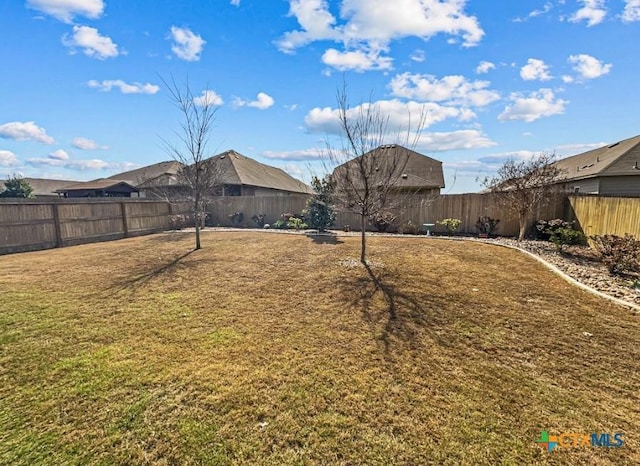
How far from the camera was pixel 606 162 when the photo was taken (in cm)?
1558

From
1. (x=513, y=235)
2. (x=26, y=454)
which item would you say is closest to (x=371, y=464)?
(x=26, y=454)

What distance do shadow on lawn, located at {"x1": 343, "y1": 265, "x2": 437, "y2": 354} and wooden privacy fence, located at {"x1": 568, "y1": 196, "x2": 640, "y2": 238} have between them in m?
6.54

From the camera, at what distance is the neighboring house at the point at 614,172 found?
1442 cm

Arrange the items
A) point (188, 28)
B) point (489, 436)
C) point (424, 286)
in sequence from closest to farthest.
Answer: point (489, 436)
point (424, 286)
point (188, 28)

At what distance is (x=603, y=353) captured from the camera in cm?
349

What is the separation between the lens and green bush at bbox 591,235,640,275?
20.7 ft

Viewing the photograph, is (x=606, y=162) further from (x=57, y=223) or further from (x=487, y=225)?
(x=57, y=223)

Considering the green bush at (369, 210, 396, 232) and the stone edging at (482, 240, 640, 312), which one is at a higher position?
the green bush at (369, 210, 396, 232)

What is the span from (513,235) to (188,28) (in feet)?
46.2

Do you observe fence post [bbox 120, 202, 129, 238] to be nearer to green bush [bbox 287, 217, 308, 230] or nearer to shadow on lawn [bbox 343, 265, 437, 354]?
green bush [bbox 287, 217, 308, 230]

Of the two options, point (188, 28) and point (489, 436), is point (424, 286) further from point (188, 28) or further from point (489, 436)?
point (188, 28)

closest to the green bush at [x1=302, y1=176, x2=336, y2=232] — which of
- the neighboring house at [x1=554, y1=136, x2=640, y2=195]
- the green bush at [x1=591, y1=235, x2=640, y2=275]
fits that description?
the green bush at [x1=591, y1=235, x2=640, y2=275]

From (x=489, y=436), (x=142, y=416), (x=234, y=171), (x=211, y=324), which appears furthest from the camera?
(x=234, y=171)

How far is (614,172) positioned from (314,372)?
1917 centimetres
